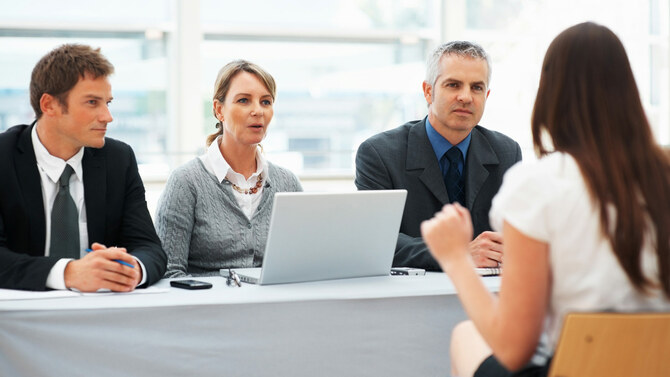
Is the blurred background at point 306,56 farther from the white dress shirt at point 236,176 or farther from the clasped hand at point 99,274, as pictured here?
the clasped hand at point 99,274

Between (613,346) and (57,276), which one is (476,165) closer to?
(57,276)

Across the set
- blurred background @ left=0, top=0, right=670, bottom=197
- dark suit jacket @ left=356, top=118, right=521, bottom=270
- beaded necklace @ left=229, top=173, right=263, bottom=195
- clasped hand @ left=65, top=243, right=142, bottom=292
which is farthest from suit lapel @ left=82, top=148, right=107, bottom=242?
blurred background @ left=0, top=0, right=670, bottom=197

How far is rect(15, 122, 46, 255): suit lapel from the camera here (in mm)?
2041

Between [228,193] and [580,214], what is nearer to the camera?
[580,214]

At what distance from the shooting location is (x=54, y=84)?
2.14 metres

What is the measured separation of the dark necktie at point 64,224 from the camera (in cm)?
207

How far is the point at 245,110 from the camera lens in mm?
2596

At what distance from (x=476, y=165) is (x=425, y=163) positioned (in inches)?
7.5

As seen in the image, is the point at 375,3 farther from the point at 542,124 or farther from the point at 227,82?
the point at 542,124

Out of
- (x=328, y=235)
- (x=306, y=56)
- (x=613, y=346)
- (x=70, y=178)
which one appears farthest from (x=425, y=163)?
(x=306, y=56)

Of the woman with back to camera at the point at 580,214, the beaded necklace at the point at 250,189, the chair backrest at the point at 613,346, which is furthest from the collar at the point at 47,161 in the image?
the chair backrest at the point at 613,346

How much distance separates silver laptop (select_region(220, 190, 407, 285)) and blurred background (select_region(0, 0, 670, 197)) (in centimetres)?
263

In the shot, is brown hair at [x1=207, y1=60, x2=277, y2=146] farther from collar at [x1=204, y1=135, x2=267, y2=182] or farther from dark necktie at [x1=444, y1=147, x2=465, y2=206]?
dark necktie at [x1=444, y1=147, x2=465, y2=206]

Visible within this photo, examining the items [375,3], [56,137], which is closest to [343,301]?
[56,137]
